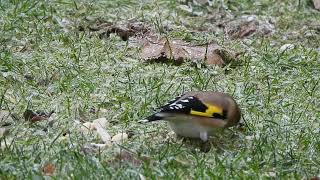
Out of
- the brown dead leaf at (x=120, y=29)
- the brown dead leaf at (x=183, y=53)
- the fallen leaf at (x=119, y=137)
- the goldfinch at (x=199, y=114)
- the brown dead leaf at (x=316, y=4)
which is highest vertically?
the goldfinch at (x=199, y=114)

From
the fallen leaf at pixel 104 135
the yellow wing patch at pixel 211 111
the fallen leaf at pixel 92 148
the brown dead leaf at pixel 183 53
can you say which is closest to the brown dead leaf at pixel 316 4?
the brown dead leaf at pixel 183 53

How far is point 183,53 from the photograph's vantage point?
6.62 meters

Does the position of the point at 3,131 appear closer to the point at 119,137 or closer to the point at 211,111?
the point at 119,137

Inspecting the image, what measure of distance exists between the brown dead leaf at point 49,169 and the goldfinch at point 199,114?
56 cm

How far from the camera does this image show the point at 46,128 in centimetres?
532

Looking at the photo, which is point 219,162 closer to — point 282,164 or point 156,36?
point 282,164

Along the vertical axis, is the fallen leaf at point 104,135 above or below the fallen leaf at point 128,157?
below

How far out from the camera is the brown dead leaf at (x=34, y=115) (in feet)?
17.8

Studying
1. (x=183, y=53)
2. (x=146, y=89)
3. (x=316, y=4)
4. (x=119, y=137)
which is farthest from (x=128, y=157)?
(x=316, y=4)

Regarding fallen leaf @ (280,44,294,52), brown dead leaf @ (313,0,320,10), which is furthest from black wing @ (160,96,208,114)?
brown dead leaf @ (313,0,320,10)

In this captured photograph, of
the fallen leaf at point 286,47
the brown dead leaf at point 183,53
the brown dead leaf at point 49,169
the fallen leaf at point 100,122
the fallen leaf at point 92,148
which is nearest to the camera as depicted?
the brown dead leaf at point 49,169

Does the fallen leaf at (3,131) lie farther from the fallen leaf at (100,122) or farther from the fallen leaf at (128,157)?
the fallen leaf at (128,157)

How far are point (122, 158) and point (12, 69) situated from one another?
168cm

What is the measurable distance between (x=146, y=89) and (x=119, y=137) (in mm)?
804
